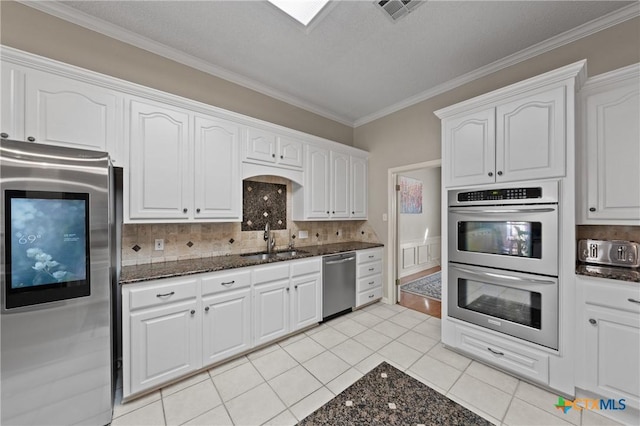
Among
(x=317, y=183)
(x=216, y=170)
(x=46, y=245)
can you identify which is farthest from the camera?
(x=317, y=183)

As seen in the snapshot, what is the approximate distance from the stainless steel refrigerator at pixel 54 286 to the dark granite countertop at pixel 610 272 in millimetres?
3312

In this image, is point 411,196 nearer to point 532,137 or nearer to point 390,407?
point 532,137

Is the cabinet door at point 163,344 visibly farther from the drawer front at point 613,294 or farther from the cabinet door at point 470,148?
the drawer front at point 613,294

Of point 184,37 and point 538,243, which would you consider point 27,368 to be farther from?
point 538,243

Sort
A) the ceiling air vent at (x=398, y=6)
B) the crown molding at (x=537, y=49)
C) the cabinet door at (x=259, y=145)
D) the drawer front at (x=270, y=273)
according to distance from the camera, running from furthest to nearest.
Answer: the cabinet door at (x=259, y=145) < the drawer front at (x=270, y=273) < the crown molding at (x=537, y=49) < the ceiling air vent at (x=398, y=6)

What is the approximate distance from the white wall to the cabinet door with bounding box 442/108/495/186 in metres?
2.82

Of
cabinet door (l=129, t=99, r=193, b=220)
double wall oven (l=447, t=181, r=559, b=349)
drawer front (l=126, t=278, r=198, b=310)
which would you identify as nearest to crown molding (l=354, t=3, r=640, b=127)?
double wall oven (l=447, t=181, r=559, b=349)

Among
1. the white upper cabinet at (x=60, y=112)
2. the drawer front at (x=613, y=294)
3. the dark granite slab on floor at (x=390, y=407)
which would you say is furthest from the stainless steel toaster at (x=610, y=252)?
the white upper cabinet at (x=60, y=112)

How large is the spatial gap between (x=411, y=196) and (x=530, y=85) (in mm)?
3600

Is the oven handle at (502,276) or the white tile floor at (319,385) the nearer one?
the white tile floor at (319,385)

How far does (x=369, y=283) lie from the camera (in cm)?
359

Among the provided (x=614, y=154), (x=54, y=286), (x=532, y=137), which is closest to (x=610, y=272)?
(x=614, y=154)

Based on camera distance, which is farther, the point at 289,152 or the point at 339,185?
the point at 339,185

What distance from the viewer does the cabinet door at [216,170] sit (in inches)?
91.4
